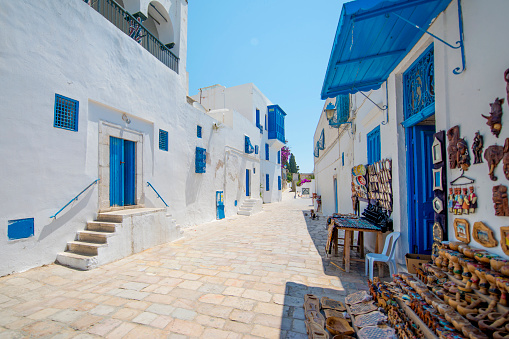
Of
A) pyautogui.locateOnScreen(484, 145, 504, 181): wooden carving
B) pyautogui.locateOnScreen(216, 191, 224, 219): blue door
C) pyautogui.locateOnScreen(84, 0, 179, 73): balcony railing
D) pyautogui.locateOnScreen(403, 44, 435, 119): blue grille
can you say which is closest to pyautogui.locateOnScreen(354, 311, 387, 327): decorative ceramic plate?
pyautogui.locateOnScreen(484, 145, 504, 181): wooden carving

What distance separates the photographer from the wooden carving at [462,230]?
2.42 metres

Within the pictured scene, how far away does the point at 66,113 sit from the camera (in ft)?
15.4

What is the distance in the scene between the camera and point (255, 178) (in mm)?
16078

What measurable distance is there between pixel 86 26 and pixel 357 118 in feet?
23.2

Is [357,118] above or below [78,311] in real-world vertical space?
above

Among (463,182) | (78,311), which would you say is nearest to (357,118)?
(463,182)

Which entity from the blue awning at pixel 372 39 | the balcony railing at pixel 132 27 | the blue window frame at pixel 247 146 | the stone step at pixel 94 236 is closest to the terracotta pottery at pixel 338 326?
the blue awning at pixel 372 39

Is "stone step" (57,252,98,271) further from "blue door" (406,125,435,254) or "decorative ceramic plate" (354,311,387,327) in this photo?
"blue door" (406,125,435,254)

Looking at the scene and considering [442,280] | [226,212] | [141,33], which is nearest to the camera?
[442,280]

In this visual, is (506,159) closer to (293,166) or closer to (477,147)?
(477,147)

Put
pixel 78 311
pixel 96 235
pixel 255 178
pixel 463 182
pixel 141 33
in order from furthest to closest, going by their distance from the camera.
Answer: pixel 255 178 < pixel 141 33 < pixel 96 235 < pixel 78 311 < pixel 463 182

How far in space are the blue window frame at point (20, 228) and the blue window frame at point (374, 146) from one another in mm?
6878

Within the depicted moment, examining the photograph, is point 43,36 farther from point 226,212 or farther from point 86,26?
point 226,212

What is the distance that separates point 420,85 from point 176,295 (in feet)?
15.8
